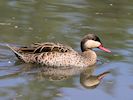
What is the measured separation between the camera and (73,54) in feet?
42.5

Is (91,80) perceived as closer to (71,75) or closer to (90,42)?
(71,75)

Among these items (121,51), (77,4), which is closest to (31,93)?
(121,51)

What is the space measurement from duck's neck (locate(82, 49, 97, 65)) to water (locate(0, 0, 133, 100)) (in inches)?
7.0

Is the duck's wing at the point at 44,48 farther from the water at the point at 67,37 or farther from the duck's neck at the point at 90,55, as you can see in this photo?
the duck's neck at the point at 90,55

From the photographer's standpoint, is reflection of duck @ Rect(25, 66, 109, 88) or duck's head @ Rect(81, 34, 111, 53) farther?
duck's head @ Rect(81, 34, 111, 53)

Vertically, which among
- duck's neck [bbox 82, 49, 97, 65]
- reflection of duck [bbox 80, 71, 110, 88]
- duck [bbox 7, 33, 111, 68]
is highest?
duck [bbox 7, 33, 111, 68]

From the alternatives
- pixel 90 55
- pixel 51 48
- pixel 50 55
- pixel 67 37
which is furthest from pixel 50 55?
pixel 67 37

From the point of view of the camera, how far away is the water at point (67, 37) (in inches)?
440

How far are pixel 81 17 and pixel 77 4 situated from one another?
1.56 m

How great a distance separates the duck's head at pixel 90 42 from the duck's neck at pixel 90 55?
0.29 ft

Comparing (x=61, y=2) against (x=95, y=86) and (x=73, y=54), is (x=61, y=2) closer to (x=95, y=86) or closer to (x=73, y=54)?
(x=73, y=54)

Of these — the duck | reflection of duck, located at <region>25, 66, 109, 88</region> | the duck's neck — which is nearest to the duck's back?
the duck

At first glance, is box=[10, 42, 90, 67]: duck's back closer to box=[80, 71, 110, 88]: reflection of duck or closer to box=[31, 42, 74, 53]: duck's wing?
box=[31, 42, 74, 53]: duck's wing

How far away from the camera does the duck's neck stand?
1324 centimetres
